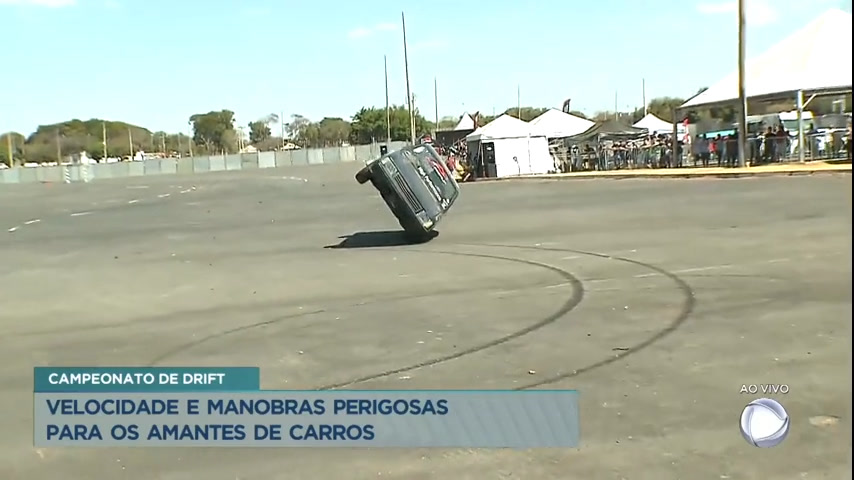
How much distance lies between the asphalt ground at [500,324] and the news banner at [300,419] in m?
0.08

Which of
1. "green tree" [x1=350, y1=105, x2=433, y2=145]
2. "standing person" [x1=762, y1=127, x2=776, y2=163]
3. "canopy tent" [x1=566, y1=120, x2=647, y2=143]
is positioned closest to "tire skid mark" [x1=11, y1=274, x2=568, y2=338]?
"standing person" [x1=762, y1=127, x2=776, y2=163]

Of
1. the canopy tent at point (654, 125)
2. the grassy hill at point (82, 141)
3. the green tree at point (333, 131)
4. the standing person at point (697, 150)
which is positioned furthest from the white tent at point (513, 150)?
the green tree at point (333, 131)

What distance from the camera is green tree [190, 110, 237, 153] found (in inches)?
4400

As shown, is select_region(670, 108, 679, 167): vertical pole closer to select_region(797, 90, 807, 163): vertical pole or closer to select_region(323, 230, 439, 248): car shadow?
select_region(797, 90, 807, 163): vertical pole

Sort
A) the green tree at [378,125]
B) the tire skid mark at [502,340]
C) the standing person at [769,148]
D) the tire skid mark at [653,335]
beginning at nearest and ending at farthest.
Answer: the tire skid mark at [653,335] < the tire skid mark at [502,340] < the standing person at [769,148] < the green tree at [378,125]

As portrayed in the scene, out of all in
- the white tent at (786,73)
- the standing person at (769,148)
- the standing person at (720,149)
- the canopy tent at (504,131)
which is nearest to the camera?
the white tent at (786,73)

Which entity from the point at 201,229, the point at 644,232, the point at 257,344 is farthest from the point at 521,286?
the point at 201,229

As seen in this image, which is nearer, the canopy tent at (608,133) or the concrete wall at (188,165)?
the canopy tent at (608,133)

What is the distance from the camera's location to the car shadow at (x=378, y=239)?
52.0 feet

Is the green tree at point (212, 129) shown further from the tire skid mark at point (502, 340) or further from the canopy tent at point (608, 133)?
the tire skid mark at point (502, 340)

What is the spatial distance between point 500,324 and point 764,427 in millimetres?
3942

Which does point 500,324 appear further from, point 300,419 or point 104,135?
point 104,135

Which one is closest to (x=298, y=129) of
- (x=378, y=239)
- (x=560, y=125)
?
(x=560, y=125)

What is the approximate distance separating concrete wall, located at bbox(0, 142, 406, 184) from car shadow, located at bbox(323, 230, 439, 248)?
Answer: 54471 millimetres
